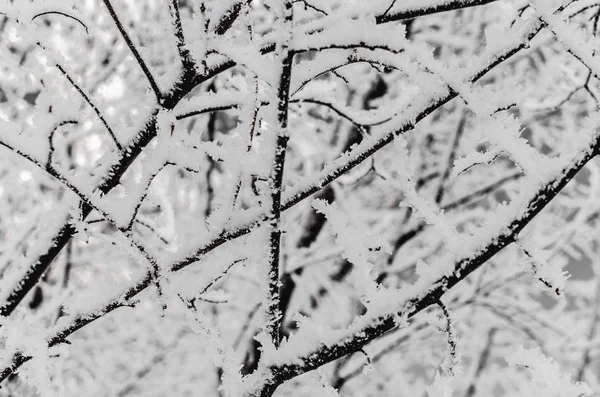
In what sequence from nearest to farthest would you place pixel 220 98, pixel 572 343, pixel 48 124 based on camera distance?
Answer: pixel 48 124 → pixel 220 98 → pixel 572 343

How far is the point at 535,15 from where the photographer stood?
97cm

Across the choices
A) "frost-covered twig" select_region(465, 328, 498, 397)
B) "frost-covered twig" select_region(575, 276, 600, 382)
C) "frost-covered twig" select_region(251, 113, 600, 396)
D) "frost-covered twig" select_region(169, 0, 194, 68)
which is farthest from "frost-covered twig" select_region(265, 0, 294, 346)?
"frost-covered twig" select_region(575, 276, 600, 382)

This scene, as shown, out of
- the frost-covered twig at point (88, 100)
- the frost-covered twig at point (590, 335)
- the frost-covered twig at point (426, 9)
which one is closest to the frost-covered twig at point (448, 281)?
the frost-covered twig at point (426, 9)

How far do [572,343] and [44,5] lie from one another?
182 inches

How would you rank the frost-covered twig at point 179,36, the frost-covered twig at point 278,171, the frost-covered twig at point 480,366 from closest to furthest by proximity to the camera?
1. the frost-covered twig at point 278,171
2. the frost-covered twig at point 179,36
3. the frost-covered twig at point 480,366

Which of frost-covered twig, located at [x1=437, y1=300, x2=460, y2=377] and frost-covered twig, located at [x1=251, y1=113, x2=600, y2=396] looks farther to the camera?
frost-covered twig, located at [x1=437, y1=300, x2=460, y2=377]

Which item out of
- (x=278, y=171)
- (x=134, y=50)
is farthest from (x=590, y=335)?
(x=134, y=50)

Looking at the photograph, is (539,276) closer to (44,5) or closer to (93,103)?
(93,103)

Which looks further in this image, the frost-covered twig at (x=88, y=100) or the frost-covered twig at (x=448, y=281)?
the frost-covered twig at (x=88, y=100)

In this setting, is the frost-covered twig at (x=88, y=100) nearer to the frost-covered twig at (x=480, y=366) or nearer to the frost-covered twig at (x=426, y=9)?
the frost-covered twig at (x=426, y=9)

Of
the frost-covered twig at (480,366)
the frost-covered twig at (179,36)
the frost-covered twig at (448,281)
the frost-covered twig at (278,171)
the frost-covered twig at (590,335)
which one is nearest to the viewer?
the frost-covered twig at (278,171)

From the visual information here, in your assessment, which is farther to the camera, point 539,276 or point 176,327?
point 176,327

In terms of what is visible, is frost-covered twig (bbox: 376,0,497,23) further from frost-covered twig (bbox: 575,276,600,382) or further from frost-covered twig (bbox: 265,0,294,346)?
frost-covered twig (bbox: 575,276,600,382)

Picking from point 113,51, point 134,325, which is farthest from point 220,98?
point 134,325
